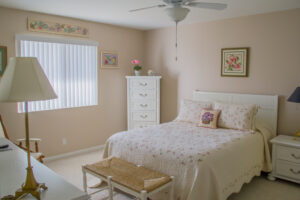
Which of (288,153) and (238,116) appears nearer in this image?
(288,153)

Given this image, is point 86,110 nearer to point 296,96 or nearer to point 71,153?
Answer: point 71,153

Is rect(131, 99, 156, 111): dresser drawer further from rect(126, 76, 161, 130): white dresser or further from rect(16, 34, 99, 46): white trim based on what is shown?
rect(16, 34, 99, 46): white trim

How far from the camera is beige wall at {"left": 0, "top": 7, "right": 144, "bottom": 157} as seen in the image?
149 inches

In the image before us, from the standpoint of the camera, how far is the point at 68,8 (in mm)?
3711

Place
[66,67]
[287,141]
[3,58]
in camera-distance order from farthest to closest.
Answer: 1. [66,67]
2. [3,58]
3. [287,141]

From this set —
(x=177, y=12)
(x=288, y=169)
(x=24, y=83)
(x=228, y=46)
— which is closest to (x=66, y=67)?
(x=177, y=12)

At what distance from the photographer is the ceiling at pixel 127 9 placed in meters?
3.35

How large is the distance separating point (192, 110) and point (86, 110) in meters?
1.96

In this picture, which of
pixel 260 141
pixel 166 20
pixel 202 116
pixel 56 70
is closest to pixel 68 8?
pixel 56 70

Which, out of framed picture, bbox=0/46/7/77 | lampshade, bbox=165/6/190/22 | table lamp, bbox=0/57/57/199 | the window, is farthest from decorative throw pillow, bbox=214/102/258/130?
framed picture, bbox=0/46/7/77

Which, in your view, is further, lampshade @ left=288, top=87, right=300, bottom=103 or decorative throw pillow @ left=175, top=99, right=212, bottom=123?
decorative throw pillow @ left=175, top=99, right=212, bottom=123

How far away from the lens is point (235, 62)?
427cm

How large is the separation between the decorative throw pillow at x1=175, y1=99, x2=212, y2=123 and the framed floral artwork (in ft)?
7.20

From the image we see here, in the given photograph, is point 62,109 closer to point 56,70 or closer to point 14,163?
point 56,70
